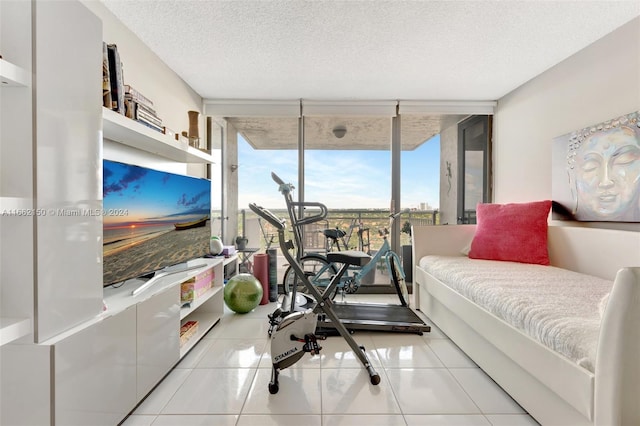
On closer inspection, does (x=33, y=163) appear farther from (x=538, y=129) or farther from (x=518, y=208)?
(x=538, y=129)

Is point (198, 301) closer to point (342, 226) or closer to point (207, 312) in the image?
point (207, 312)

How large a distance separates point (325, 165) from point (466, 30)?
239 cm

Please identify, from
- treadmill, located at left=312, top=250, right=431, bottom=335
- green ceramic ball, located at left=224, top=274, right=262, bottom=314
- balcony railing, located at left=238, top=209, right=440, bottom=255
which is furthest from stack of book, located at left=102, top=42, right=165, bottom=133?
balcony railing, located at left=238, top=209, right=440, bottom=255

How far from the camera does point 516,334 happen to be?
1371 millimetres

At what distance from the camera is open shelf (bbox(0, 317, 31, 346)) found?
852 mm

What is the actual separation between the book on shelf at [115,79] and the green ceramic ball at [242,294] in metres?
1.77

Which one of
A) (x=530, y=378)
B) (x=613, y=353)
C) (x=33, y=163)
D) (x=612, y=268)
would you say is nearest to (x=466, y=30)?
(x=612, y=268)

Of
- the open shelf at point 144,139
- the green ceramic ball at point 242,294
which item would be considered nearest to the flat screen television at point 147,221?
the open shelf at point 144,139

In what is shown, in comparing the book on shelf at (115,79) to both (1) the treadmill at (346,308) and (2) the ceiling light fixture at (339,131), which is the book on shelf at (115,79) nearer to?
(1) the treadmill at (346,308)

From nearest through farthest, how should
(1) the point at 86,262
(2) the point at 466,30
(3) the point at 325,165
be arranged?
(1) the point at 86,262 < (2) the point at 466,30 < (3) the point at 325,165

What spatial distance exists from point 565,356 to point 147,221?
2244 millimetres

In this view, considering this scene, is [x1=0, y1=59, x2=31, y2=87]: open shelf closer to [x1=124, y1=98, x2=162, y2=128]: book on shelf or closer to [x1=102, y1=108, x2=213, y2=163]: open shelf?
[x1=102, y1=108, x2=213, y2=163]: open shelf

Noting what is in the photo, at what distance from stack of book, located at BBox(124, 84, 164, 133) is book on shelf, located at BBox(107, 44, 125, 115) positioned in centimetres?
13

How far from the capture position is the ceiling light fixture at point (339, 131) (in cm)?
405
